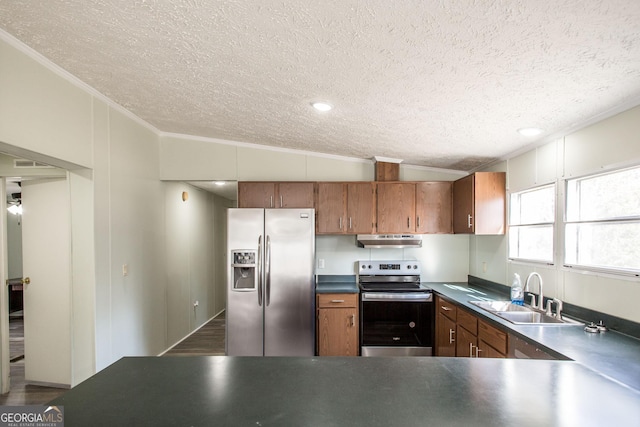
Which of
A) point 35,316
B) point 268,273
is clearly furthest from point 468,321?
point 35,316

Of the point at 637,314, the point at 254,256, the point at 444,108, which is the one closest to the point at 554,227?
the point at 637,314

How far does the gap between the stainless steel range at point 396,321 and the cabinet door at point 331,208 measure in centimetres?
78

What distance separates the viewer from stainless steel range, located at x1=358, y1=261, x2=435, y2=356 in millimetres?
3375

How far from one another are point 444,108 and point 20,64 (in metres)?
2.74

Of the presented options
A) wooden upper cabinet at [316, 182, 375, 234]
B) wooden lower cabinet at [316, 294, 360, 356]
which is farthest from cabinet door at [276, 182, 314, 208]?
wooden lower cabinet at [316, 294, 360, 356]

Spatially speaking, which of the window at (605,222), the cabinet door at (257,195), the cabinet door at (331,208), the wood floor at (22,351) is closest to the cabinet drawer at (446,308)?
the window at (605,222)

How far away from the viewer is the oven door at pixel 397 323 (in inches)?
133

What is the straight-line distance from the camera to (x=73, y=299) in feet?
8.75

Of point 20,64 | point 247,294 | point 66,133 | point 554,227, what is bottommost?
point 247,294

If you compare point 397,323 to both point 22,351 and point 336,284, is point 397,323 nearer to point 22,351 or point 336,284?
point 336,284

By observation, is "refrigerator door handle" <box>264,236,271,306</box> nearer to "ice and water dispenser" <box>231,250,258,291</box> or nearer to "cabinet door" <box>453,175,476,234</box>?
"ice and water dispenser" <box>231,250,258,291</box>

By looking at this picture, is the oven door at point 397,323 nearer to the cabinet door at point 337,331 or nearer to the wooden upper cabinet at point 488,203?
the cabinet door at point 337,331

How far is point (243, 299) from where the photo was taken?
3266 millimetres

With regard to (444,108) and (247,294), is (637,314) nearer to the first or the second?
(444,108)
